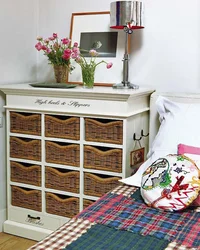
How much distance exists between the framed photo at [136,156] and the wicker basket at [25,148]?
691 millimetres

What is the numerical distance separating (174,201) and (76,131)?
3.28 feet

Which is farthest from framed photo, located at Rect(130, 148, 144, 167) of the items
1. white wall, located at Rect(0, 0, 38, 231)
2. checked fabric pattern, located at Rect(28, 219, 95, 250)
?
white wall, located at Rect(0, 0, 38, 231)

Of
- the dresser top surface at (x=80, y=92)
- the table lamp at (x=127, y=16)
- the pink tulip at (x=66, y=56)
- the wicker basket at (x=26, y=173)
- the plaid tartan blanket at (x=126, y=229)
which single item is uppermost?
the table lamp at (x=127, y=16)

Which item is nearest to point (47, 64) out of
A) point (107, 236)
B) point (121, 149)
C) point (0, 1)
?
point (0, 1)

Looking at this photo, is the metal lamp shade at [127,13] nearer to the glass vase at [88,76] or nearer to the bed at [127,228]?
the glass vase at [88,76]

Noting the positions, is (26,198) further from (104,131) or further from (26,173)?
(104,131)

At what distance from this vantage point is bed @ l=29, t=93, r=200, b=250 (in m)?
1.57

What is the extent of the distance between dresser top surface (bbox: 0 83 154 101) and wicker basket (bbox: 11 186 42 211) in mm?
727

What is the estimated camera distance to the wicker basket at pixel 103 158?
2.58m

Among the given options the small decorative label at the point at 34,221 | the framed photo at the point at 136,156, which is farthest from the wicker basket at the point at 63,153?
the small decorative label at the point at 34,221

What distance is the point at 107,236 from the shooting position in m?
1.64

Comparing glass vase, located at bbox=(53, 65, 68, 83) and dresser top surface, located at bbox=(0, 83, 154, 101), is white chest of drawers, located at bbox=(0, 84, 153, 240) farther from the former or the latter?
glass vase, located at bbox=(53, 65, 68, 83)

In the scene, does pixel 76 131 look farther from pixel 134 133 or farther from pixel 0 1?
pixel 0 1

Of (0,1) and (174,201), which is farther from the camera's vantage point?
(0,1)
